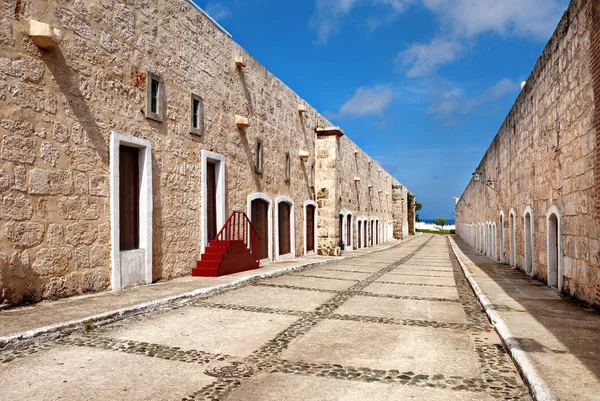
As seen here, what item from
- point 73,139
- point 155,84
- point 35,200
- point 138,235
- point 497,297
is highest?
point 155,84

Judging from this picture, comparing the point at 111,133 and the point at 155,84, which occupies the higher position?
the point at 155,84

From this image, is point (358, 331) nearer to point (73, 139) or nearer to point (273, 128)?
point (73, 139)

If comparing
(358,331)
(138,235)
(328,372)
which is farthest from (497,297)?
(138,235)

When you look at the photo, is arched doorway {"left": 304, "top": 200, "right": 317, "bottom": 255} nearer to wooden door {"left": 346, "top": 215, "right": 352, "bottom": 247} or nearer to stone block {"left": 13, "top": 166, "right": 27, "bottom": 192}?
wooden door {"left": 346, "top": 215, "right": 352, "bottom": 247}

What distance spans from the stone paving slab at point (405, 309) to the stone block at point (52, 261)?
3.84 metres

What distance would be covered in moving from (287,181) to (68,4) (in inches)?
361

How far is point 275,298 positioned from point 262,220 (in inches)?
249

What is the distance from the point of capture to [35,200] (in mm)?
5859

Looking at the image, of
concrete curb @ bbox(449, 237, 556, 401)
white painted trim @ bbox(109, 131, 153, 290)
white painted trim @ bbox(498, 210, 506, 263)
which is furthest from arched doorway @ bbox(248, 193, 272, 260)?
concrete curb @ bbox(449, 237, 556, 401)

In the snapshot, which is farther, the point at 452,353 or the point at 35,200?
the point at 35,200

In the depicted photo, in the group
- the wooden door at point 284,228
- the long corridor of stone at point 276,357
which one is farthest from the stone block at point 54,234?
the wooden door at point 284,228

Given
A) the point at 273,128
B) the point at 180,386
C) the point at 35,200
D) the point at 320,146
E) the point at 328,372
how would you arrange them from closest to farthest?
the point at 180,386, the point at 328,372, the point at 35,200, the point at 273,128, the point at 320,146

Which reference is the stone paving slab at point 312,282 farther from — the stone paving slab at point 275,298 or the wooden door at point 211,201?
the wooden door at point 211,201

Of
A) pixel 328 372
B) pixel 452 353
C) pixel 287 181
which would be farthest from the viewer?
pixel 287 181
